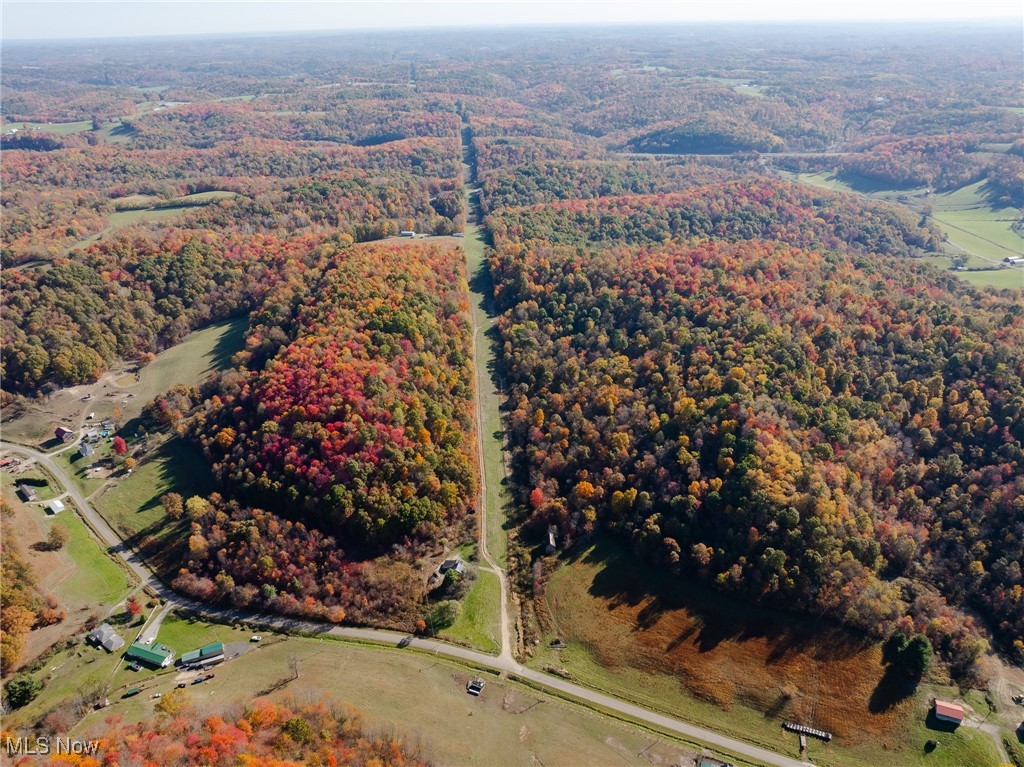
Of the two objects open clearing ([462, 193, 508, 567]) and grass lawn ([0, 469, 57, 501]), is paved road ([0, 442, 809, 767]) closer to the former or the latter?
grass lawn ([0, 469, 57, 501])

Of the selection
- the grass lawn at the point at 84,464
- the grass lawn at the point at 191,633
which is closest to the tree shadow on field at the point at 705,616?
the grass lawn at the point at 191,633

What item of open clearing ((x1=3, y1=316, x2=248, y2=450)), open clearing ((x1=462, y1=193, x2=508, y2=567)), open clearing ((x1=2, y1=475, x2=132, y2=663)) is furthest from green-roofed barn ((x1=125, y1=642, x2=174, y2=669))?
open clearing ((x1=3, y1=316, x2=248, y2=450))

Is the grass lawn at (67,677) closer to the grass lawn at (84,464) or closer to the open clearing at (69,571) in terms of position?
the open clearing at (69,571)

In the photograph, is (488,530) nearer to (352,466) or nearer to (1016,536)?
(352,466)

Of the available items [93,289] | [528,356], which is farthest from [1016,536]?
[93,289]

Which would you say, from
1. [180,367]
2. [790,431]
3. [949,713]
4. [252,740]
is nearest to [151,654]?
[252,740]

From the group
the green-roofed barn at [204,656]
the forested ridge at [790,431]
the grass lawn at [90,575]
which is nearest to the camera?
the green-roofed barn at [204,656]
